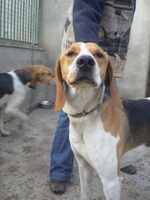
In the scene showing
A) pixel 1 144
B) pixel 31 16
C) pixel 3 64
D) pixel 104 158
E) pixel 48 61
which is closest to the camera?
pixel 104 158

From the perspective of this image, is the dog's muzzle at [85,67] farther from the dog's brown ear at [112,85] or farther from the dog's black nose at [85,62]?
the dog's brown ear at [112,85]

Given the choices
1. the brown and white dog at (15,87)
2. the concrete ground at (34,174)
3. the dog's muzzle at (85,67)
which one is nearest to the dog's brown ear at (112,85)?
the dog's muzzle at (85,67)

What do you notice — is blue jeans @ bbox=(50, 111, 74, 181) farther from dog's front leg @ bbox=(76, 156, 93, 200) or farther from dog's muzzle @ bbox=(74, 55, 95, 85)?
dog's muzzle @ bbox=(74, 55, 95, 85)

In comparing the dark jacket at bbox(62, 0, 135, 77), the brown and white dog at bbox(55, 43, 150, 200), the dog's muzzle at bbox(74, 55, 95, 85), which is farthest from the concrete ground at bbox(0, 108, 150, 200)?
the dog's muzzle at bbox(74, 55, 95, 85)

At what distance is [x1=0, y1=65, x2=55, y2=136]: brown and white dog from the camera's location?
385cm

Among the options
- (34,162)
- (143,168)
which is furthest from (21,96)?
(143,168)

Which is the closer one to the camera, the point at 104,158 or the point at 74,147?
the point at 104,158

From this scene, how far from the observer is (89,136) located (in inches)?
69.7

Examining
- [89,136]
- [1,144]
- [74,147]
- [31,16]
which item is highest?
[31,16]

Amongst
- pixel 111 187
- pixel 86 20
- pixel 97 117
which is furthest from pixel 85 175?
pixel 86 20

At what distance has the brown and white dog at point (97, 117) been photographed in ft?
5.45

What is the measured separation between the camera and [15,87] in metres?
3.99

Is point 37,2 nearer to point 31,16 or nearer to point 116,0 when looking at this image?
point 31,16

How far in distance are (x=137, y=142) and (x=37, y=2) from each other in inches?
184
